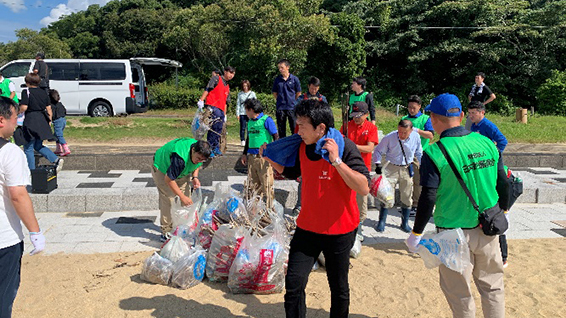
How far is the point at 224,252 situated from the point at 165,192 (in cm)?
129

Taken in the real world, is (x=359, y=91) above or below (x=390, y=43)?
below

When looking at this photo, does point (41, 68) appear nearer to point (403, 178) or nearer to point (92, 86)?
point (92, 86)

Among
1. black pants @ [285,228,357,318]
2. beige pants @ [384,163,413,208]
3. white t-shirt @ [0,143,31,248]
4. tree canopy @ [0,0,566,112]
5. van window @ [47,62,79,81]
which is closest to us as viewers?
white t-shirt @ [0,143,31,248]

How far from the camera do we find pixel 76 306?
385 centimetres

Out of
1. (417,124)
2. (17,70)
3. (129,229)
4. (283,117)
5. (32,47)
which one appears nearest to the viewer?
(129,229)

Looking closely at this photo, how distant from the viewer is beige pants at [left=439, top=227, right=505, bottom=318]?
2924mm

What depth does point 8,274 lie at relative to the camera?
2811 millimetres

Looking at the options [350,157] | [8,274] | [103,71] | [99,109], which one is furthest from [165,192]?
[103,71]

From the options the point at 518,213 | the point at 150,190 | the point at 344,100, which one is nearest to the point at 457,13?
the point at 518,213

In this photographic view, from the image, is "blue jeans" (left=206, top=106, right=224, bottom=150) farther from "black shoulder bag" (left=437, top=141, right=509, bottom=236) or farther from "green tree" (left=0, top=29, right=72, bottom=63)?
"green tree" (left=0, top=29, right=72, bottom=63)

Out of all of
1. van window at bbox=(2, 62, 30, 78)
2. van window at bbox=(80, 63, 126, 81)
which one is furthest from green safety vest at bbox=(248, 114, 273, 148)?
van window at bbox=(2, 62, 30, 78)

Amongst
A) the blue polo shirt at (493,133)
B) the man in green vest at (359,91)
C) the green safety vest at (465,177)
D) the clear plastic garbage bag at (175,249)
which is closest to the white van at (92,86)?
the man in green vest at (359,91)

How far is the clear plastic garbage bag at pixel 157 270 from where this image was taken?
4.22 m

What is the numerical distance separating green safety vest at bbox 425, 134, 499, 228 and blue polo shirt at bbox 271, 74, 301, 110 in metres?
5.47
